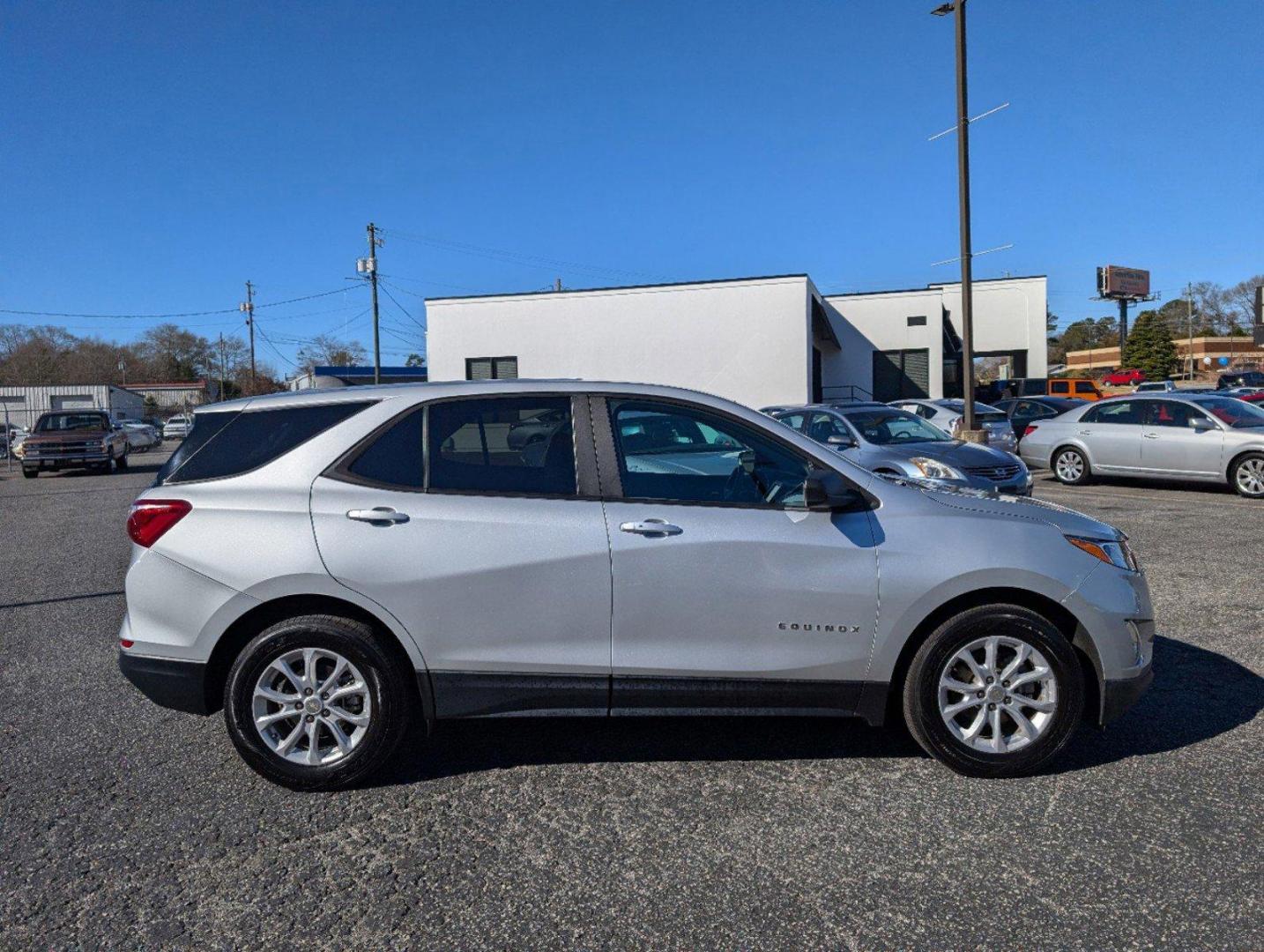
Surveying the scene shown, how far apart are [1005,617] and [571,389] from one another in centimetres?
206

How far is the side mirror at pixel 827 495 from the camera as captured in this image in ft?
12.7

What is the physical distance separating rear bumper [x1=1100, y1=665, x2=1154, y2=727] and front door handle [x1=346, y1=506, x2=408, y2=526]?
118 inches

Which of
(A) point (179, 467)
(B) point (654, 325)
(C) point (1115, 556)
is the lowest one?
(C) point (1115, 556)

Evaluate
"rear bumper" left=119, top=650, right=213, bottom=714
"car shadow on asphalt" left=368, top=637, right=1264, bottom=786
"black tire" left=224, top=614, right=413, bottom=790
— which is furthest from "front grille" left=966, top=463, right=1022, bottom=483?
"rear bumper" left=119, top=650, right=213, bottom=714

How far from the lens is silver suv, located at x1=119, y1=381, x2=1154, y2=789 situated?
3836mm

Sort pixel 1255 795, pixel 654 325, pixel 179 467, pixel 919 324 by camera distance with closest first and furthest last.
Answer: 1. pixel 1255 795
2. pixel 179 467
3. pixel 654 325
4. pixel 919 324

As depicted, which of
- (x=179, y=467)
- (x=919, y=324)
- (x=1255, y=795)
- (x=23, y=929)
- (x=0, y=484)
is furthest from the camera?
(x=919, y=324)

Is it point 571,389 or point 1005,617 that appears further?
point 571,389

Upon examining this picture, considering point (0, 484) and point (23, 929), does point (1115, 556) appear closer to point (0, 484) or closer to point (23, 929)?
point (23, 929)

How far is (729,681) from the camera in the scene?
12.8 ft

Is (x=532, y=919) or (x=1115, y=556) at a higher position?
(x=1115, y=556)

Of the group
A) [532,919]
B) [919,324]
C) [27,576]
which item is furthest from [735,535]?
[919,324]

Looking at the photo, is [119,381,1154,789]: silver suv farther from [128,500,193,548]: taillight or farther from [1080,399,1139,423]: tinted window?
[1080,399,1139,423]: tinted window

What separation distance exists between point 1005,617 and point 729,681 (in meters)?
1.16
